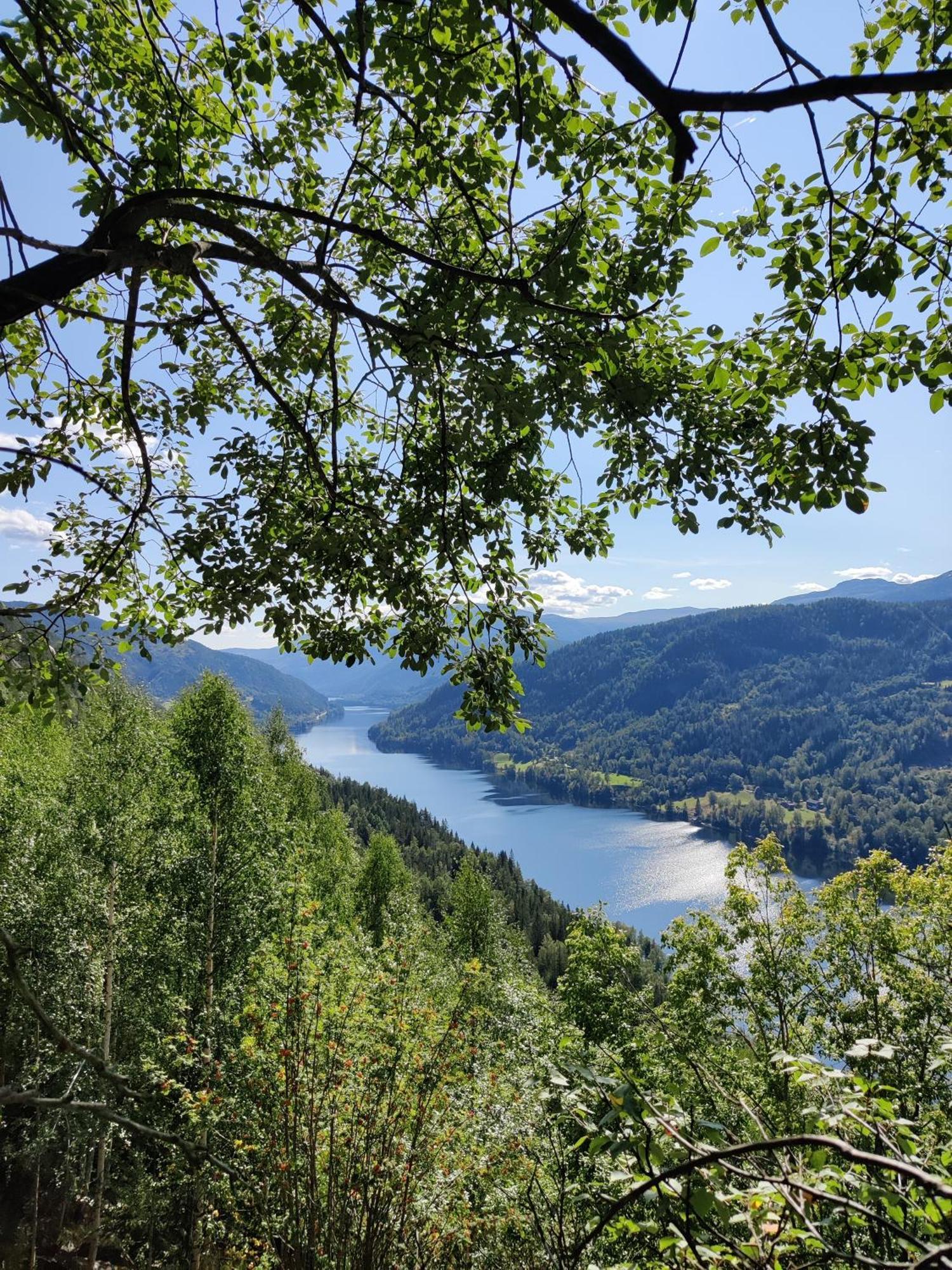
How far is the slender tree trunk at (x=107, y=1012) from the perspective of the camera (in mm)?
11044

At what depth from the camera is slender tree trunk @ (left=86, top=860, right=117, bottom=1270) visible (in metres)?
11.0

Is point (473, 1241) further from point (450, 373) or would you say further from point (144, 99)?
point (144, 99)

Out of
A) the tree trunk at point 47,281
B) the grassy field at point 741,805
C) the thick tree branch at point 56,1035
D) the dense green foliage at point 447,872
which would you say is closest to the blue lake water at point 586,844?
the dense green foliage at point 447,872

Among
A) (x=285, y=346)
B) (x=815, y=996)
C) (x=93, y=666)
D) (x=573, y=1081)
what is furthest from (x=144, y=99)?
(x=815, y=996)

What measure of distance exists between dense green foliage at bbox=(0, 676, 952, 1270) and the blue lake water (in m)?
32.6

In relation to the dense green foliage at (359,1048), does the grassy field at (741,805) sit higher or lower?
lower

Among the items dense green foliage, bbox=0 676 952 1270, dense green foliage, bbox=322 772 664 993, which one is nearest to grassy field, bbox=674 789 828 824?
dense green foliage, bbox=322 772 664 993

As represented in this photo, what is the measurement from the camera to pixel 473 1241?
531 cm

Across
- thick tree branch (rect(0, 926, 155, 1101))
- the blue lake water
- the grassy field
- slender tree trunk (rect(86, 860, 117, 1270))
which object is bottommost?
the grassy field

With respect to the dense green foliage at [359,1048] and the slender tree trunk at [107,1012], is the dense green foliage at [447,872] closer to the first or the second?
the dense green foliage at [359,1048]

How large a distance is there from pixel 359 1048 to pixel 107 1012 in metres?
8.62

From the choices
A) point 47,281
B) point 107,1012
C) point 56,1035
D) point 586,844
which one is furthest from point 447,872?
point 586,844

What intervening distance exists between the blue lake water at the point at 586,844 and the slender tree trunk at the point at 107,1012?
35.1m

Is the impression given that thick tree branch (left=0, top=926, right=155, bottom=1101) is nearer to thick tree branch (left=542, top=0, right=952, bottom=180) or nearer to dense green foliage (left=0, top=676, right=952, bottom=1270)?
dense green foliage (left=0, top=676, right=952, bottom=1270)
